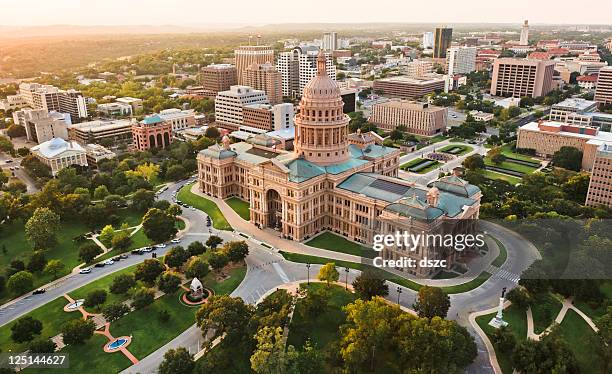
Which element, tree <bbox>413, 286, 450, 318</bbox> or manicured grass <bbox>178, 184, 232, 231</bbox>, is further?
manicured grass <bbox>178, 184, 232, 231</bbox>

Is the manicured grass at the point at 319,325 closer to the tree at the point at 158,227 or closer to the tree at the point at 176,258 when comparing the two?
the tree at the point at 176,258

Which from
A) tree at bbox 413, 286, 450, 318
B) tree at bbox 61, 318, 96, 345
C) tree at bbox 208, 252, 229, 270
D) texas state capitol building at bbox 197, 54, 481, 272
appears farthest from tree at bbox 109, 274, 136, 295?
tree at bbox 413, 286, 450, 318

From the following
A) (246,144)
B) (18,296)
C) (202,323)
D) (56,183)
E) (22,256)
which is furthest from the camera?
(246,144)

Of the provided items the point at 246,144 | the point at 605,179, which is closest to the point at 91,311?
the point at 246,144

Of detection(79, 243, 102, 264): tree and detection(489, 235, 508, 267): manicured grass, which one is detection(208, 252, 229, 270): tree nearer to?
detection(79, 243, 102, 264): tree

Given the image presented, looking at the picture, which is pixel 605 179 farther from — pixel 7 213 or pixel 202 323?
pixel 7 213

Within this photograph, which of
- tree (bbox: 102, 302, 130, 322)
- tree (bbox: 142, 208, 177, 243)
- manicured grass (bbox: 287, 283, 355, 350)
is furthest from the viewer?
tree (bbox: 142, 208, 177, 243)
